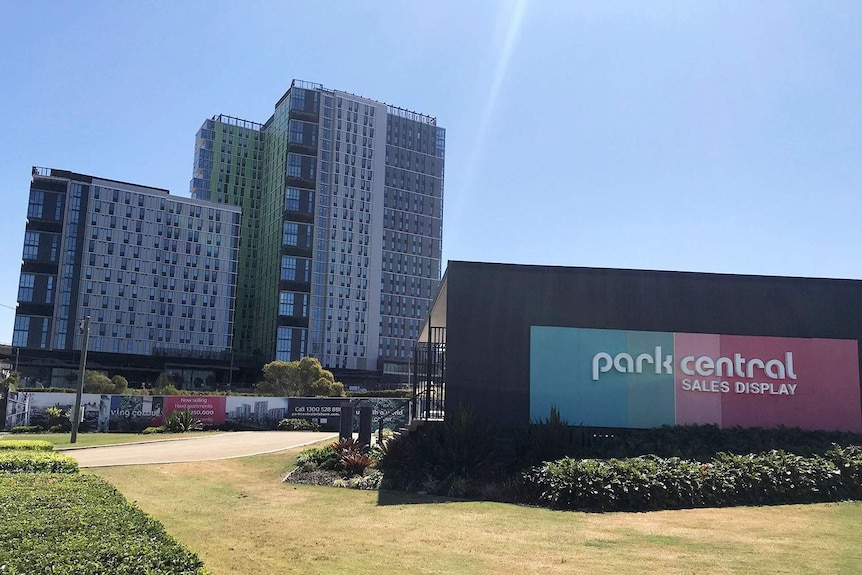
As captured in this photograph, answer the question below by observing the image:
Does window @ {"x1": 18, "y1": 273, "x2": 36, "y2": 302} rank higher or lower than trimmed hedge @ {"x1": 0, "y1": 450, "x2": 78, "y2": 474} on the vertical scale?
higher

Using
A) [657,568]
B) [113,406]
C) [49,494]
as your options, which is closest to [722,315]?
[657,568]

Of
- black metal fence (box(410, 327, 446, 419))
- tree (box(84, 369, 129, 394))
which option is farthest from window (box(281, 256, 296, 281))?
black metal fence (box(410, 327, 446, 419))

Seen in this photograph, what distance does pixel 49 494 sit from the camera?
9.69 m

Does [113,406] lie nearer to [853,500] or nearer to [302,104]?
[853,500]

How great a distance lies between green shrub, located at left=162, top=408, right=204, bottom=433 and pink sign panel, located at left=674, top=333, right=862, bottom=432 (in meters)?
27.1

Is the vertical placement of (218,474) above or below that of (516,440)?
below

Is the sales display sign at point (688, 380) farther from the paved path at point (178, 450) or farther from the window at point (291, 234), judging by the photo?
the window at point (291, 234)

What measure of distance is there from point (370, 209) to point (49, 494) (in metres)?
130

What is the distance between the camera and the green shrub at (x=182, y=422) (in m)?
36.3

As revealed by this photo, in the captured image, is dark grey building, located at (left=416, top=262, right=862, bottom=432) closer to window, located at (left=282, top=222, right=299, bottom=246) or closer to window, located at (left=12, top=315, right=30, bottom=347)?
window, located at (left=12, top=315, right=30, bottom=347)

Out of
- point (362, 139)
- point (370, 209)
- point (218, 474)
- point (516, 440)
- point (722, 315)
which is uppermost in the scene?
point (362, 139)

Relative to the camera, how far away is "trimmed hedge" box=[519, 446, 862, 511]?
42.1 feet

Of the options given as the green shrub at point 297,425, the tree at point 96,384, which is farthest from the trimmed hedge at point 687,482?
the tree at point 96,384

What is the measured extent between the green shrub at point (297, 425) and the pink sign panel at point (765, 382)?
25.4 m
